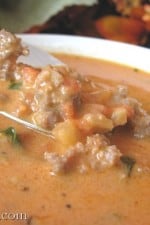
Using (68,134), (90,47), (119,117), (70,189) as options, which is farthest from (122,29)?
(70,189)

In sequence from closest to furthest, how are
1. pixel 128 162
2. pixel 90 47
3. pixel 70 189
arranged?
pixel 70 189 < pixel 128 162 < pixel 90 47

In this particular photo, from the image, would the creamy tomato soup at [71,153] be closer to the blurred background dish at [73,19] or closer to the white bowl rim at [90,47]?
the white bowl rim at [90,47]

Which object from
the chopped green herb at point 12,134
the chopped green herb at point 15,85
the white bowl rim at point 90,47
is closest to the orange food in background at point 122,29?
the white bowl rim at point 90,47

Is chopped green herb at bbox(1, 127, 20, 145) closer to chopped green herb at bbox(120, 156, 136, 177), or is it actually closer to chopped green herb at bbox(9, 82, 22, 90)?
chopped green herb at bbox(9, 82, 22, 90)

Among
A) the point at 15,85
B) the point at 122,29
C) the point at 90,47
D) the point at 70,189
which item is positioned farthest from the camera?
the point at 122,29

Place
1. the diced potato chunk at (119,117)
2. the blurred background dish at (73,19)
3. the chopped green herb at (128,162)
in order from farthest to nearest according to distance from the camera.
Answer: the blurred background dish at (73,19) → the diced potato chunk at (119,117) → the chopped green herb at (128,162)

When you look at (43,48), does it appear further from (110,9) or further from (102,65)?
(110,9)

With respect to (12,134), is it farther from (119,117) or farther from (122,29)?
(122,29)
